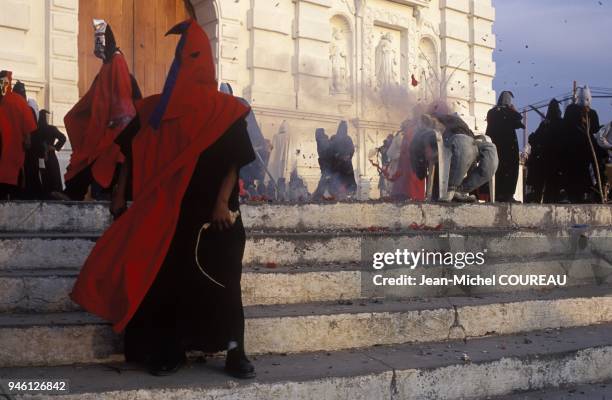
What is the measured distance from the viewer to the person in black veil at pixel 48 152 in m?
9.51

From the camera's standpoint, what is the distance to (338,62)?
1758cm

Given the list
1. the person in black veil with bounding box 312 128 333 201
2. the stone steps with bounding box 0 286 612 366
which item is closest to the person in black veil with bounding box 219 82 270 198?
the person in black veil with bounding box 312 128 333 201

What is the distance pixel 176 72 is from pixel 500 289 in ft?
11.3

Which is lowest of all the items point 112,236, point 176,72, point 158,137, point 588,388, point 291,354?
point 588,388

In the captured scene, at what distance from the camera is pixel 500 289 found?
5664 mm

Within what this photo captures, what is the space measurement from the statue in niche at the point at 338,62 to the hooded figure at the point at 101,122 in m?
10.2

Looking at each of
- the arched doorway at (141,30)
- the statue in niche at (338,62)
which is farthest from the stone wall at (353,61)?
the arched doorway at (141,30)

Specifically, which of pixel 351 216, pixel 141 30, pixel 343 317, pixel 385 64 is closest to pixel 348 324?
pixel 343 317

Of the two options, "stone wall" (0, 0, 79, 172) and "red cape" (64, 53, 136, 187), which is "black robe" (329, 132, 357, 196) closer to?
"stone wall" (0, 0, 79, 172)

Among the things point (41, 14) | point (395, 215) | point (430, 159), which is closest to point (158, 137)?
→ point (395, 215)

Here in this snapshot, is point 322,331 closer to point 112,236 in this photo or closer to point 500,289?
point 112,236

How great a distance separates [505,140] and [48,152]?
7359mm

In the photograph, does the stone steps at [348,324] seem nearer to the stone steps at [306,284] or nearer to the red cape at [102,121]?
the stone steps at [306,284]

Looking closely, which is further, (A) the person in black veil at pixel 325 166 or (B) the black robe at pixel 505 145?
(A) the person in black veil at pixel 325 166
